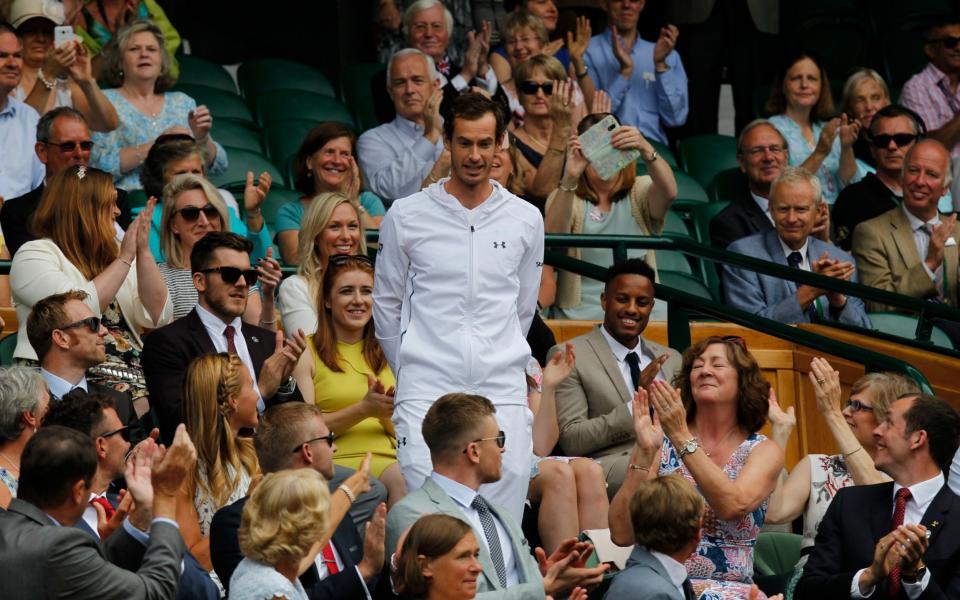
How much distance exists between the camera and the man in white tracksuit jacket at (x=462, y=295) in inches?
254

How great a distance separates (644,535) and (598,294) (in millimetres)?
3369

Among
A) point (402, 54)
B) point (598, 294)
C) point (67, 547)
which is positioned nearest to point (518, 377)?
point (67, 547)

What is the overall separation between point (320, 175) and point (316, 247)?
0.86 meters

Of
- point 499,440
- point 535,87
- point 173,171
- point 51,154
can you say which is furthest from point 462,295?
point 535,87

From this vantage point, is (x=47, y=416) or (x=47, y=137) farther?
(x=47, y=137)

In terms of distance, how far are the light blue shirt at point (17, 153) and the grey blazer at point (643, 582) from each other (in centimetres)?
435

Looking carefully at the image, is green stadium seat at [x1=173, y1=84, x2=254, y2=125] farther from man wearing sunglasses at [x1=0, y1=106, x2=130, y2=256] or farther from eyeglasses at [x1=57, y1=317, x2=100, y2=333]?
eyeglasses at [x1=57, y1=317, x2=100, y2=333]

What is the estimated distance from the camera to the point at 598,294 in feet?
30.0

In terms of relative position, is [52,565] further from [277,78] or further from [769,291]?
[277,78]

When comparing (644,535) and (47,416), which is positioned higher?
(47,416)

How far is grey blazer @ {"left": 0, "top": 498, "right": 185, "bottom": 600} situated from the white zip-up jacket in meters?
1.58

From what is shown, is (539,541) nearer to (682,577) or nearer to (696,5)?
(682,577)

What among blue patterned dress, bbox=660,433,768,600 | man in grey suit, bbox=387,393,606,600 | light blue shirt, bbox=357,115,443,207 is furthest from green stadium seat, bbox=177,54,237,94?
man in grey suit, bbox=387,393,606,600

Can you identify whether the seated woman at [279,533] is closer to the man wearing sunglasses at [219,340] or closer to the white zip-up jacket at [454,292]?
the white zip-up jacket at [454,292]
